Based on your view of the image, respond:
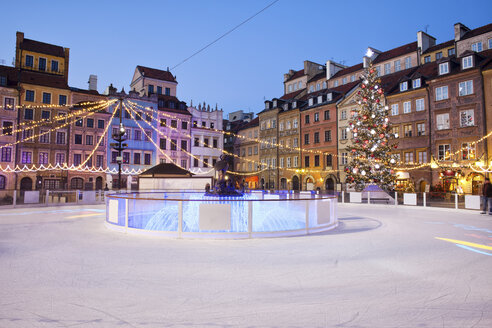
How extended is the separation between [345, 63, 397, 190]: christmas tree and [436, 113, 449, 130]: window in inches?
316

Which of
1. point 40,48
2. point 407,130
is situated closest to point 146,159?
point 40,48

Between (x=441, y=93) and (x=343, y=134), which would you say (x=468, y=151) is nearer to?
(x=441, y=93)

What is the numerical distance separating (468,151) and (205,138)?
38.0 m

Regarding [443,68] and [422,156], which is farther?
[422,156]

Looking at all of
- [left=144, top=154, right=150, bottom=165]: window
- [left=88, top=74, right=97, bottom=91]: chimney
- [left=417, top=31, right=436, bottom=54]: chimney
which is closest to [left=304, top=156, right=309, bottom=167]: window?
[left=417, top=31, right=436, bottom=54]: chimney

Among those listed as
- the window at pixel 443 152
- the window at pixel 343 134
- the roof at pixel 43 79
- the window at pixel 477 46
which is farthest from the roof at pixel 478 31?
the roof at pixel 43 79

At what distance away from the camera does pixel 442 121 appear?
1309 inches

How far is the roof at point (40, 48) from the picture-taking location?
45.9 meters

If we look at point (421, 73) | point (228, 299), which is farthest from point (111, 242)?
point (421, 73)

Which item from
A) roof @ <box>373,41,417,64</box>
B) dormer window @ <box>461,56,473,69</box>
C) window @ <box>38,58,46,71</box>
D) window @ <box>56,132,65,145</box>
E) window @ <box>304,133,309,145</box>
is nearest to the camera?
dormer window @ <box>461,56,473,69</box>

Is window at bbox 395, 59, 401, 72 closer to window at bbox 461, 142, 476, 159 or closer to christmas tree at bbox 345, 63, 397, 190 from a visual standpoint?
window at bbox 461, 142, 476, 159

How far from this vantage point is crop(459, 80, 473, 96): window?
1228 inches

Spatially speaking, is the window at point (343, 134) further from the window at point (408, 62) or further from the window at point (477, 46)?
the window at point (477, 46)

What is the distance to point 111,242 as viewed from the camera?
9305 millimetres
